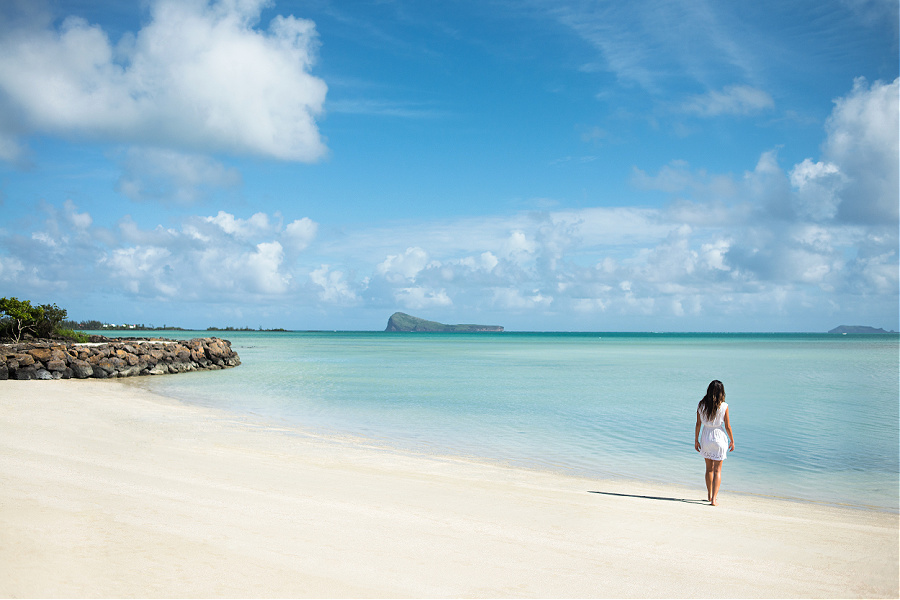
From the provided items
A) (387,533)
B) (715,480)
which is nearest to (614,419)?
(715,480)

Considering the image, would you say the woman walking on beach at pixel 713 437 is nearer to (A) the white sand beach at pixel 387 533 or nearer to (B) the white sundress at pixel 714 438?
(B) the white sundress at pixel 714 438

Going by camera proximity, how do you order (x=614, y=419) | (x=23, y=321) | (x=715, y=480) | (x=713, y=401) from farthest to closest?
(x=23, y=321) < (x=614, y=419) < (x=715, y=480) < (x=713, y=401)

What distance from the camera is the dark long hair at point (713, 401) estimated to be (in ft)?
23.6

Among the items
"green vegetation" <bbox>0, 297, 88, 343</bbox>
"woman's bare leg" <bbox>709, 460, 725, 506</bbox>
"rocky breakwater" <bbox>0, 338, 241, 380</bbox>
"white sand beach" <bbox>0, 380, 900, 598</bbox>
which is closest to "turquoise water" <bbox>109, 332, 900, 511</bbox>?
"woman's bare leg" <bbox>709, 460, 725, 506</bbox>

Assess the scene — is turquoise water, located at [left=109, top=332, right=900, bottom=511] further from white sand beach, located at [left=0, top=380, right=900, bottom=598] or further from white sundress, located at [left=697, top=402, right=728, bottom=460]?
white sand beach, located at [left=0, top=380, right=900, bottom=598]

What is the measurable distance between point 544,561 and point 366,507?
232 cm

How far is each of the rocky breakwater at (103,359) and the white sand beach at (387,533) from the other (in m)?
15.6

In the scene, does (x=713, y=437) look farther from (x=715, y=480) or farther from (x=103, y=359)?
(x=103, y=359)

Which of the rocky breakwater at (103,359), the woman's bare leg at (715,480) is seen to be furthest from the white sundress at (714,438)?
the rocky breakwater at (103,359)

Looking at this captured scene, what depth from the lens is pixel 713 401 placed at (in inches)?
287

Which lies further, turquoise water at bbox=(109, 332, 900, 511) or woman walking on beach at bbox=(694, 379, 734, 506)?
turquoise water at bbox=(109, 332, 900, 511)

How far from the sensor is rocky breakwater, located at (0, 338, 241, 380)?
867 inches

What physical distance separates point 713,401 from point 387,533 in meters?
4.48

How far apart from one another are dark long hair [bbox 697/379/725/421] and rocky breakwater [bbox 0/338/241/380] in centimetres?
2418
